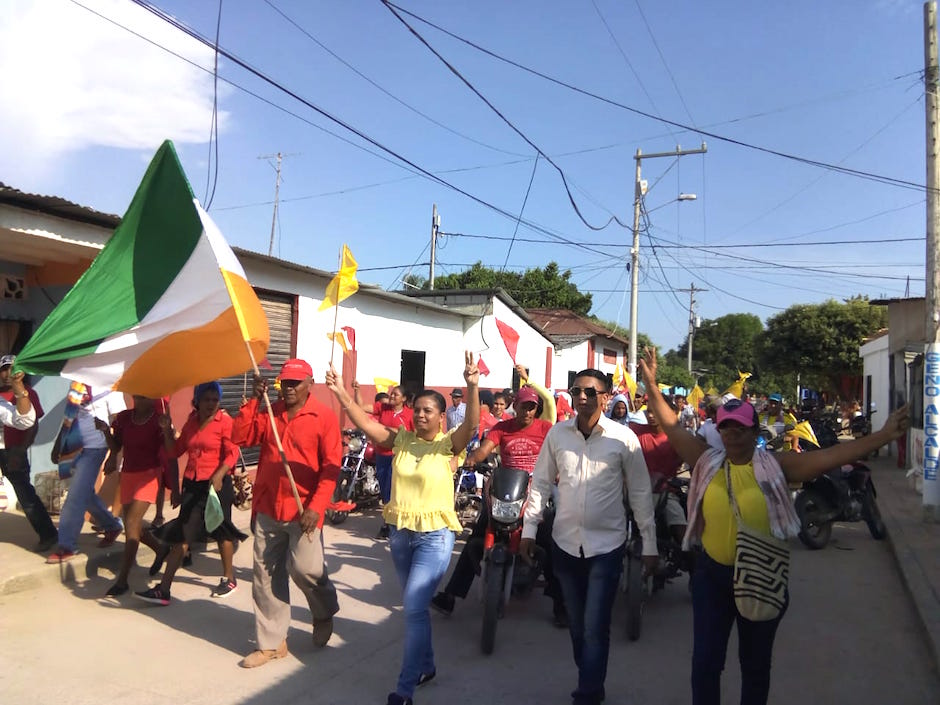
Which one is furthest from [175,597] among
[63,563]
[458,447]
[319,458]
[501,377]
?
[501,377]

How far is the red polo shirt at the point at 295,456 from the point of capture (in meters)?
4.44

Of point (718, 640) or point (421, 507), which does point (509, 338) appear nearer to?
point (421, 507)

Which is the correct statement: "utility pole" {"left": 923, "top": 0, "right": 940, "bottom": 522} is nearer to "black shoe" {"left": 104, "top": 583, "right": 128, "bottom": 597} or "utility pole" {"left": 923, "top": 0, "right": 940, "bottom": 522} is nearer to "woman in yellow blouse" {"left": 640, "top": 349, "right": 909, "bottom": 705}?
"woman in yellow blouse" {"left": 640, "top": 349, "right": 909, "bottom": 705}

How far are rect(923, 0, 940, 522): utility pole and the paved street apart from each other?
138 inches

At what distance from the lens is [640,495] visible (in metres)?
3.83

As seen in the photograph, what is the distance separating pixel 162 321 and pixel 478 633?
307 cm

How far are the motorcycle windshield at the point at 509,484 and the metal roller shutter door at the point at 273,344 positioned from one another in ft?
21.2

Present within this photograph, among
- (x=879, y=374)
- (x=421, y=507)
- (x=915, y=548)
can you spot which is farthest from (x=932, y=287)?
(x=879, y=374)

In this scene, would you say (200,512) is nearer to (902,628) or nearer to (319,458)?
(319,458)

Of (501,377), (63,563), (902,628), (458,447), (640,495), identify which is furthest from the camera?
(501,377)

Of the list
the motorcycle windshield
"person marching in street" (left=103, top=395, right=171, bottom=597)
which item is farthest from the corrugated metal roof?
the motorcycle windshield

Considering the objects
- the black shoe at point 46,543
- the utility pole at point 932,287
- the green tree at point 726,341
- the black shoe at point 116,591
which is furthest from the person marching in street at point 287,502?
the green tree at point 726,341

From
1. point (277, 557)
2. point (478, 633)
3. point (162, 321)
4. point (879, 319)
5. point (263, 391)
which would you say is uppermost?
point (879, 319)

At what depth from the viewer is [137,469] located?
5.62 meters
